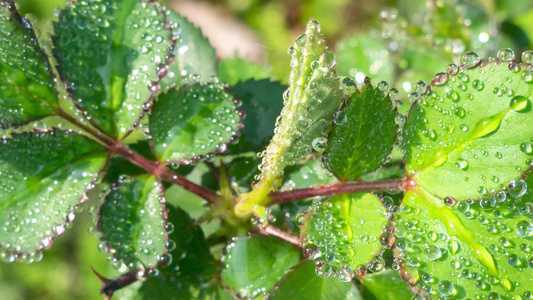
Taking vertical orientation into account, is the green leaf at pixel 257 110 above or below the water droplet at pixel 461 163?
above

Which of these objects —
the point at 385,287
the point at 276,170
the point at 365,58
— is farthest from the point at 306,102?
the point at 365,58

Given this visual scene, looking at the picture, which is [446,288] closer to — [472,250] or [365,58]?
[472,250]

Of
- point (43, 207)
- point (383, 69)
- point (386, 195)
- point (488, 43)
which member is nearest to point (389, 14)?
point (383, 69)

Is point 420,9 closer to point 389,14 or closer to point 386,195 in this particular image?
point 389,14

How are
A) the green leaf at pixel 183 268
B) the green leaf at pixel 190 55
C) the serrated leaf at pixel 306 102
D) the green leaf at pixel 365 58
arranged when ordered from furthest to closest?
the green leaf at pixel 365 58 → the green leaf at pixel 190 55 → the green leaf at pixel 183 268 → the serrated leaf at pixel 306 102

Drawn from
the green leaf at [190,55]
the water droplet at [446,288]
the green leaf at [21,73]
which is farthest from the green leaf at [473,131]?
the green leaf at [21,73]

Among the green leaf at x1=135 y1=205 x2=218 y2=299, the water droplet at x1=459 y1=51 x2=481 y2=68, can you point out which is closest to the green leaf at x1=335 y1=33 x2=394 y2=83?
the water droplet at x1=459 y1=51 x2=481 y2=68

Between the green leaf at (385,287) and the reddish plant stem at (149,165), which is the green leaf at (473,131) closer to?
the green leaf at (385,287)

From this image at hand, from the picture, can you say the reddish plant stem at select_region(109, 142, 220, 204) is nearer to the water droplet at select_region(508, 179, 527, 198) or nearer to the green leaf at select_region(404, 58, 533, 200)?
the green leaf at select_region(404, 58, 533, 200)
